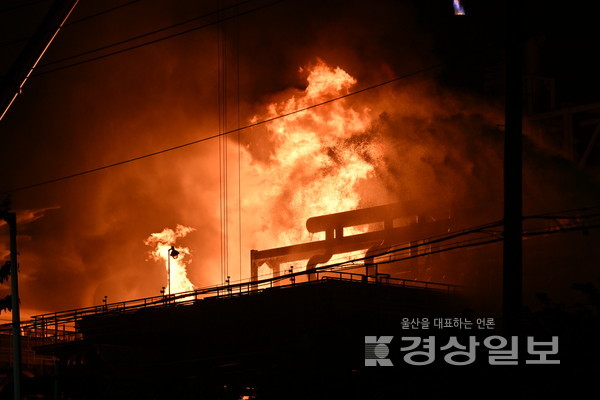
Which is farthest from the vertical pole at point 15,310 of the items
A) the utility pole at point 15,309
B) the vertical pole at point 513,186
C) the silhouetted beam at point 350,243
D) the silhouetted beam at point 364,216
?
the silhouetted beam at point 364,216

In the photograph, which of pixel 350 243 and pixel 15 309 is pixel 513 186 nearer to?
pixel 15 309

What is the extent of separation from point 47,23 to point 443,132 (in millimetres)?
43739

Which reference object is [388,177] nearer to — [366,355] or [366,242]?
[366,242]

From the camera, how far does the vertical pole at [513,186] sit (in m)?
19.5

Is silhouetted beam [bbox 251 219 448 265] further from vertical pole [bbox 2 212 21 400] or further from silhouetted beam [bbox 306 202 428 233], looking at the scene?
vertical pole [bbox 2 212 21 400]

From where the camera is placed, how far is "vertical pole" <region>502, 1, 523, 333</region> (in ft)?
63.9

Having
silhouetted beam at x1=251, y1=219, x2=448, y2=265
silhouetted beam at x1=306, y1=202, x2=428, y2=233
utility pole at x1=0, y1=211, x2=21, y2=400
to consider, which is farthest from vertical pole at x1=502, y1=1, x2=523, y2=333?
silhouetted beam at x1=306, y1=202, x2=428, y2=233

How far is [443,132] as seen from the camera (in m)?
64.2

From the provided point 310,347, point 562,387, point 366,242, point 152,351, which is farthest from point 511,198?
point 366,242

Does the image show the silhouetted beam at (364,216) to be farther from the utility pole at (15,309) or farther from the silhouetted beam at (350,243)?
the utility pole at (15,309)

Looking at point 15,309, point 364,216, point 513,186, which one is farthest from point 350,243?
point 513,186

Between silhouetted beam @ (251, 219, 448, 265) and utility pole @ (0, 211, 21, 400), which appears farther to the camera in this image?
silhouetted beam @ (251, 219, 448, 265)

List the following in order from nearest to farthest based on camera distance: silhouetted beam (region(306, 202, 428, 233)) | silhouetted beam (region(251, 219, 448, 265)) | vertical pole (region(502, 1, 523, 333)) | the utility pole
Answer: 1. vertical pole (region(502, 1, 523, 333))
2. the utility pole
3. silhouetted beam (region(251, 219, 448, 265))
4. silhouetted beam (region(306, 202, 428, 233))

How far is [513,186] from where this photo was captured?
20062 mm
